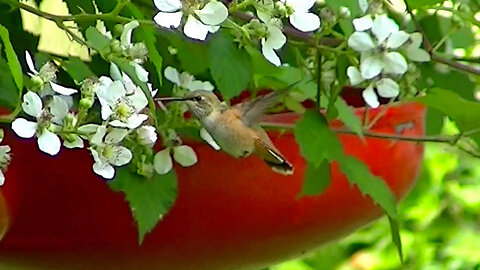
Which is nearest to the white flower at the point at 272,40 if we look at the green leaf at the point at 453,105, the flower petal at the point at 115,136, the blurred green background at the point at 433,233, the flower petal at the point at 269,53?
the flower petal at the point at 269,53

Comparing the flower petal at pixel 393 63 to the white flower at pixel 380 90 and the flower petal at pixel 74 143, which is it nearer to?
the white flower at pixel 380 90

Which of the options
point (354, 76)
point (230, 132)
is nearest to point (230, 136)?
point (230, 132)

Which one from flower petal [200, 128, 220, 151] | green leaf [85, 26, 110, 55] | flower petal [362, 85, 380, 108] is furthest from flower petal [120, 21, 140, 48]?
flower petal [362, 85, 380, 108]

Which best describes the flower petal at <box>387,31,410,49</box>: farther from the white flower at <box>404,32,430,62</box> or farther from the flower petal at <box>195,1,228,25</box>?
the flower petal at <box>195,1,228,25</box>

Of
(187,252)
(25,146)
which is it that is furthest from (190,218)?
(25,146)

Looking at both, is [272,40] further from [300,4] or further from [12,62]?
[12,62]

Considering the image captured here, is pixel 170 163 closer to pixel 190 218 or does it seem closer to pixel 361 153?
pixel 190 218
